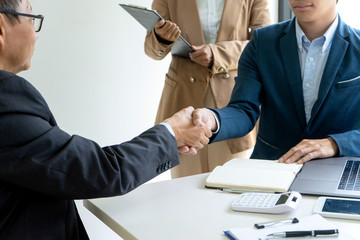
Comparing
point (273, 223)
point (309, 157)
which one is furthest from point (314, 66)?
point (273, 223)

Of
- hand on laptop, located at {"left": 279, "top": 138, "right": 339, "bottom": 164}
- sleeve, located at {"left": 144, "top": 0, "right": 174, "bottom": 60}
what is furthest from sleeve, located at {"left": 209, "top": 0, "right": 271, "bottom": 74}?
hand on laptop, located at {"left": 279, "top": 138, "right": 339, "bottom": 164}

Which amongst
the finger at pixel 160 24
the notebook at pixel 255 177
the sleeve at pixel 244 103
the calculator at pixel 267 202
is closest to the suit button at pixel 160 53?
the finger at pixel 160 24

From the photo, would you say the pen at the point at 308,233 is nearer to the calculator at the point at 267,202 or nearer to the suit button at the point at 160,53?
the calculator at the point at 267,202

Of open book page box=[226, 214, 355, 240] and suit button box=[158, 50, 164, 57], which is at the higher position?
suit button box=[158, 50, 164, 57]

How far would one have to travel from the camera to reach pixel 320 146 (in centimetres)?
150

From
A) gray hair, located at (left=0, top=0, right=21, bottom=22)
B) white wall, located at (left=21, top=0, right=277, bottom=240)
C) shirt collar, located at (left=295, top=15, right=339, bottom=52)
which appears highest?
gray hair, located at (left=0, top=0, right=21, bottom=22)

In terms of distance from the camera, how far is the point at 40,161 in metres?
1.04

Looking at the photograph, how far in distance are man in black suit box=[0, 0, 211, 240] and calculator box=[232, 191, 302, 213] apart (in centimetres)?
22

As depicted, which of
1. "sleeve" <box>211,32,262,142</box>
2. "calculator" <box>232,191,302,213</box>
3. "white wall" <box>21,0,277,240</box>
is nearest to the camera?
"calculator" <box>232,191,302,213</box>

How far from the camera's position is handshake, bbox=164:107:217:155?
60.1 inches

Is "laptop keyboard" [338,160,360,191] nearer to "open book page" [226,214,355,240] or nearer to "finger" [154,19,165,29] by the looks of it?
"open book page" [226,214,355,240]

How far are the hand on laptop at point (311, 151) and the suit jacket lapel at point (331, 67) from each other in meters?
0.17

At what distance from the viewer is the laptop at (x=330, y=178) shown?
122cm

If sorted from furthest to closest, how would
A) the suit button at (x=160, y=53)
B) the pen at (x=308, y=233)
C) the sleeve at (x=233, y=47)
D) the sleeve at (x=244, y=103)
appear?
the suit button at (x=160, y=53) < the sleeve at (x=233, y=47) < the sleeve at (x=244, y=103) < the pen at (x=308, y=233)
